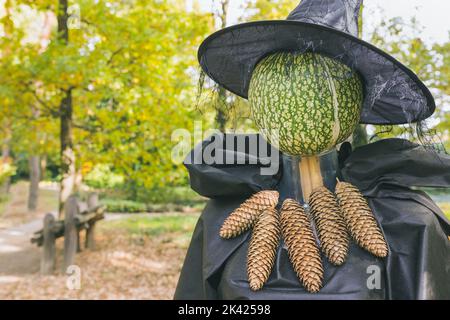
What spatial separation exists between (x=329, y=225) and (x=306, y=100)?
39cm

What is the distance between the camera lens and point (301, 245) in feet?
4.43

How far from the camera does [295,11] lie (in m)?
1.44

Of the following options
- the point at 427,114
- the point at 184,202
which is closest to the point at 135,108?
the point at 427,114

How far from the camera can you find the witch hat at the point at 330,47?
130cm

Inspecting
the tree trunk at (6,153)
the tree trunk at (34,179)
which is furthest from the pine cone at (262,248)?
the tree trunk at (34,179)

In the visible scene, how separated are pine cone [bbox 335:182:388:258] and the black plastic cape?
0.18 feet

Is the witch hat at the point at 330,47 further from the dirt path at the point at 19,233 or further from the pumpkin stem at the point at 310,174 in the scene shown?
the dirt path at the point at 19,233

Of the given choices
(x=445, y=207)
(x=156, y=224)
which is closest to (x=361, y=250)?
(x=445, y=207)

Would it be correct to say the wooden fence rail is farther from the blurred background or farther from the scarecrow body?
the scarecrow body

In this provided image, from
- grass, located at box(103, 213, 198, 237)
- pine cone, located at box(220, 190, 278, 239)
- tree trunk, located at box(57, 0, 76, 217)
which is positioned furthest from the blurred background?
pine cone, located at box(220, 190, 278, 239)

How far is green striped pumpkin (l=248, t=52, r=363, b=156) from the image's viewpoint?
134 centimetres

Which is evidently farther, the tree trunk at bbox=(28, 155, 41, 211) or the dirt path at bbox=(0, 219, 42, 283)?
the tree trunk at bbox=(28, 155, 41, 211)

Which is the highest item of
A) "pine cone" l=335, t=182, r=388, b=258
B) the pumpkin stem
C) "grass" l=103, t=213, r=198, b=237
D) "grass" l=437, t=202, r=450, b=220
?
the pumpkin stem
